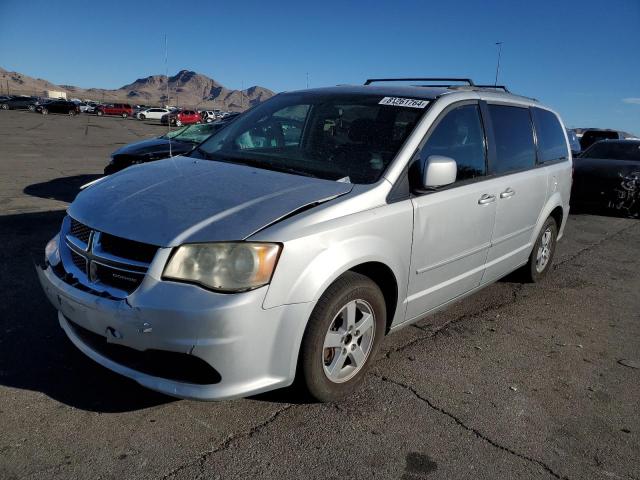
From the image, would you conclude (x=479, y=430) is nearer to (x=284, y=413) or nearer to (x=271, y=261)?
(x=284, y=413)

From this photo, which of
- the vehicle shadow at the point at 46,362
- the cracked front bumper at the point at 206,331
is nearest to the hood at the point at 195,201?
the cracked front bumper at the point at 206,331

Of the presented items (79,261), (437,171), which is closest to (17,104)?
(79,261)

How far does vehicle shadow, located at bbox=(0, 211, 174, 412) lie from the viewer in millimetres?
2840

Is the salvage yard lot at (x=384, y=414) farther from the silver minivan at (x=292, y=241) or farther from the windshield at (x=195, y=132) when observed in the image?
the windshield at (x=195, y=132)

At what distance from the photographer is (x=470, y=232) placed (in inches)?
144

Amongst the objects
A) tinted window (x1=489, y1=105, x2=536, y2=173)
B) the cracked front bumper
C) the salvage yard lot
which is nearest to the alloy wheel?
the salvage yard lot

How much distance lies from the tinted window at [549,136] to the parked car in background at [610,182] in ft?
16.4

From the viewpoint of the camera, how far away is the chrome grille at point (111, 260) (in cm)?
244

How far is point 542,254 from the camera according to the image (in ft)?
17.4

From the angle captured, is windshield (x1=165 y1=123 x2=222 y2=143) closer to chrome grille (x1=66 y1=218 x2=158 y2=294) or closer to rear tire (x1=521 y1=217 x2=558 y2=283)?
rear tire (x1=521 y1=217 x2=558 y2=283)

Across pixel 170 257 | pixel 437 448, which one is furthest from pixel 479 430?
pixel 170 257

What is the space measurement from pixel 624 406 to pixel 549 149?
2710 mm

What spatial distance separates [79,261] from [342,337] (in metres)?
1.45

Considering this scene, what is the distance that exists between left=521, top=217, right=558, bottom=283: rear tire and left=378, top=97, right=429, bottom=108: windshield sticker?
222 cm
